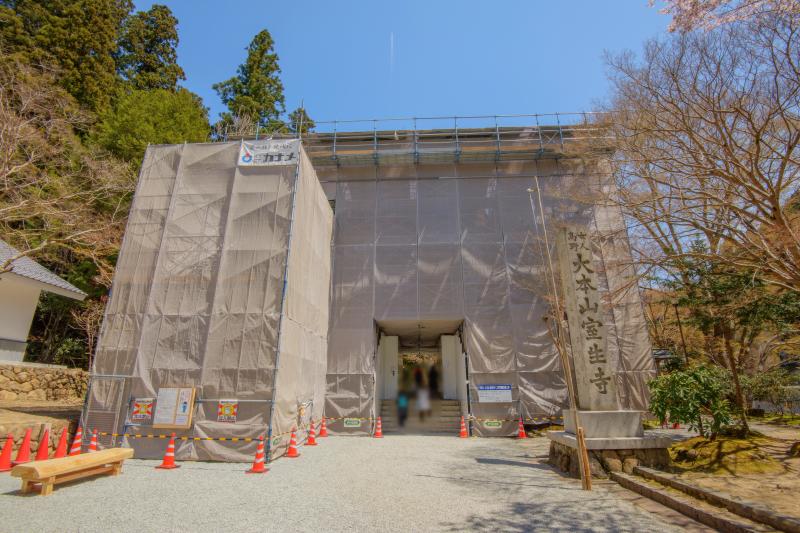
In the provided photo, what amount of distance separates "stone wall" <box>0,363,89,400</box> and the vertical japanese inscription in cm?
1819

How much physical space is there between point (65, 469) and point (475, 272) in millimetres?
12608

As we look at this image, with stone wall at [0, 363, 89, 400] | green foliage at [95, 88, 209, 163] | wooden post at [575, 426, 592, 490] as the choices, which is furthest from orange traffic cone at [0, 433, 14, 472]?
green foliage at [95, 88, 209, 163]

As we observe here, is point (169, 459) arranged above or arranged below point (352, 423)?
below

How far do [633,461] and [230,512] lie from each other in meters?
6.92

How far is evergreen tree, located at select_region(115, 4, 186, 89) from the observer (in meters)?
25.2

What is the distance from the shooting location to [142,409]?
9078 millimetres

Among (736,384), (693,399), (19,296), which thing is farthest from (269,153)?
(736,384)

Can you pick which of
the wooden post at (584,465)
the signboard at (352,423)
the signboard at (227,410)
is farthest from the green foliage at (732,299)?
the signboard at (227,410)

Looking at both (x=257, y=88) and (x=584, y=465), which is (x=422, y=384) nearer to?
(x=584, y=465)

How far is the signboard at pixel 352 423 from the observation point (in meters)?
13.3

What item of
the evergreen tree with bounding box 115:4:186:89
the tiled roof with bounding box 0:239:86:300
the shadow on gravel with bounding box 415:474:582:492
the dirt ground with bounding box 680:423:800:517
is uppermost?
the evergreen tree with bounding box 115:4:186:89

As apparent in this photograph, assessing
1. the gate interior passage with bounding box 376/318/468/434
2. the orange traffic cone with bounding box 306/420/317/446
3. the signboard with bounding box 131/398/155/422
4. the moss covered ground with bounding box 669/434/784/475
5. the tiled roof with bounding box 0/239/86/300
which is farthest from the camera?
the gate interior passage with bounding box 376/318/468/434

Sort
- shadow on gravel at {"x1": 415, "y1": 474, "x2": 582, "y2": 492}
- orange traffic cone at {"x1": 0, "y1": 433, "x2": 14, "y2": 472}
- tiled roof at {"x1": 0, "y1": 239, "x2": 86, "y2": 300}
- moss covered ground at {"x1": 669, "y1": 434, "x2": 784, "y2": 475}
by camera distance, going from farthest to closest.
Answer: tiled roof at {"x1": 0, "y1": 239, "x2": 86, "y2": 300}
orange traffic cone at {"x1": 0, "y1": 433, "x2": 14, "y2": 472}
moss covered ground at {"x1": 669, "y1": 434, "x2": 784, "y2": 475}
shadow on gravel at {"x1": 415, "y1": 474, "x2": 582, "y2": 492}

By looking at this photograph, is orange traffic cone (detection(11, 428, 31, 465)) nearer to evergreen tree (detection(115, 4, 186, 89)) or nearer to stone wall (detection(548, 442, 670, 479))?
stone wall (detection(548, 442, 670, 479))
